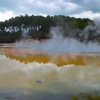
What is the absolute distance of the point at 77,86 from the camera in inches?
245

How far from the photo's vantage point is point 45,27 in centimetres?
3338

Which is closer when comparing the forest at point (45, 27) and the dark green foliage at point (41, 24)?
the forest at point (45, 27)

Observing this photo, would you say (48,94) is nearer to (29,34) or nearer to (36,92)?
(36,92)

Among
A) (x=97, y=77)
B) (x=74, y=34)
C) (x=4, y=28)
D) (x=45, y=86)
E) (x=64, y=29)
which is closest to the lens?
(x=45, y=86)

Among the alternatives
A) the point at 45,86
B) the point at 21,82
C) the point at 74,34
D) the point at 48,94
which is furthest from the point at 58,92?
the point at 74,34

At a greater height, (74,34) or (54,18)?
(54,18)

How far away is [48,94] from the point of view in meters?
5.39

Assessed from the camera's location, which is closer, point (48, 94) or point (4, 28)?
point (48, 94)

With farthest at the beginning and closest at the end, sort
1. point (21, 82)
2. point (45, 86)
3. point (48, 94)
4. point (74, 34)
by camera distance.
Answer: point (74, 34) < point (21, 82) < point (45, 86) < point (48, 94)

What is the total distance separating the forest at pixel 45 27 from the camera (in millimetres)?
26766

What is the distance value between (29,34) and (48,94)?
92.7ft

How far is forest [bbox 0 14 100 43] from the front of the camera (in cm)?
2677

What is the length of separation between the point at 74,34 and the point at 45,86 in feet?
72.7

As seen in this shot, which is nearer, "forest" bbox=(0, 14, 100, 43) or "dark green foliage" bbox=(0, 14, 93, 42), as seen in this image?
"forest" bbox=(0, 14, 100, 43)
